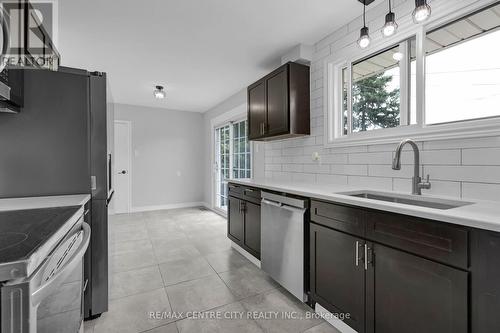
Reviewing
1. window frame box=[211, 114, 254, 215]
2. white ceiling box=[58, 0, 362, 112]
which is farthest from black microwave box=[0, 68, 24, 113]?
window frame box=[211, 114, 254, 215]

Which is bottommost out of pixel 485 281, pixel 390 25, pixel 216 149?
pixel 485 281

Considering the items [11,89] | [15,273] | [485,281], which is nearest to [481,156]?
[485,281]

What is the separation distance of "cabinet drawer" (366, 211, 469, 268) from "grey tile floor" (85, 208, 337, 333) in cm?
86

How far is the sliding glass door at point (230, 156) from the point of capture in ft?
14.4

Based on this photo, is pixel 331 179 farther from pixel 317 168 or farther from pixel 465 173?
pixel 465 173

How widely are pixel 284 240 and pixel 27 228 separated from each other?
164 cm

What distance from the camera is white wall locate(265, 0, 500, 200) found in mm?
1392

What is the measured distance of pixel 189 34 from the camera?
2.38 meters

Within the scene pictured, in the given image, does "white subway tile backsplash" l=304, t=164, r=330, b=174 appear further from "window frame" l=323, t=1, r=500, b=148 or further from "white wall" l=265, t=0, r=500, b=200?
"window frame" l=323, t=1, r=500, b=148

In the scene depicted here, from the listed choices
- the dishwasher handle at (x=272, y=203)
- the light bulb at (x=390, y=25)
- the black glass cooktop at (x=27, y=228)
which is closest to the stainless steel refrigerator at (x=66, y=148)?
the black glass cooktop at (x=27, y=228)

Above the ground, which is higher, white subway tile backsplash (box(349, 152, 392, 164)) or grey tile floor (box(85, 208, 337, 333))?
white subway tile backsplash (box(349, 152, 392, 164))

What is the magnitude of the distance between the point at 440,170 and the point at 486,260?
0.84 meters

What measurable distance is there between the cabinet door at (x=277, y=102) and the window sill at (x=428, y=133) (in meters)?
0.64

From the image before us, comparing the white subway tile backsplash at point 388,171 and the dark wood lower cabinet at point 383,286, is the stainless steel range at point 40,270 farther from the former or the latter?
the white subway tile backsplash at point 388,171
